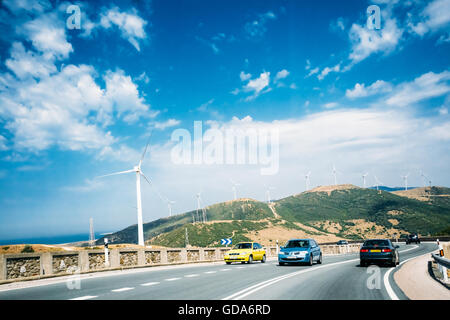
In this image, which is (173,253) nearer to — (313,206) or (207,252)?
(207,252)

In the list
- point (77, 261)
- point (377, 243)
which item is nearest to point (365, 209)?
point (377, 243)

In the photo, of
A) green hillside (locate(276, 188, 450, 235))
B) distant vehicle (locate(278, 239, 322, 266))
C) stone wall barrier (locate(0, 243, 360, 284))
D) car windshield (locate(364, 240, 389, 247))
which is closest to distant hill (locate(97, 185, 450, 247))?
green hillside (locate(276, 188, 450, 235))

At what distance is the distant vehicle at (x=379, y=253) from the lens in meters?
20.0

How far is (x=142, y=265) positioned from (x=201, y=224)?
86684 mm

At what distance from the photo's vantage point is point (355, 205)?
15425cm

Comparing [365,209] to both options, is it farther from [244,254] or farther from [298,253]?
[298,253]

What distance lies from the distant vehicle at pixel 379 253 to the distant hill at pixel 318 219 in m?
68.3

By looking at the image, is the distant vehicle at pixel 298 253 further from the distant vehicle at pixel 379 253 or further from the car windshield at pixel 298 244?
the distant vehicle at pixel 379 253

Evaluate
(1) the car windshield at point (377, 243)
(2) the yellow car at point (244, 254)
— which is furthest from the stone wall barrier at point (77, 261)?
(1) the car windshield at point (377, 243)

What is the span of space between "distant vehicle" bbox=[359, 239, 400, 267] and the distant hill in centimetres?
6832

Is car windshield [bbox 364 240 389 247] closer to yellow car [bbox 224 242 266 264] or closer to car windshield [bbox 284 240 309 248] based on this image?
car windshield [bbox 284 240 309 248]

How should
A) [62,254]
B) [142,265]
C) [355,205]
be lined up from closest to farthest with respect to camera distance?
[62,254], [142,265], [355,205]

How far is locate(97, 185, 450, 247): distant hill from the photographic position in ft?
334
